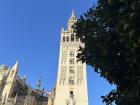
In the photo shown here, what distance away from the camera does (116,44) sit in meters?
9.70

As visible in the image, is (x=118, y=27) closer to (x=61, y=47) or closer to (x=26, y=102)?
(x=26, y=102)

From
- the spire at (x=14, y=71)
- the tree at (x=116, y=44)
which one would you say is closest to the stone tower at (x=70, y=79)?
the spire at (x=14, y=71)

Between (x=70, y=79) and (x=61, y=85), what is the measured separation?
67.6 inches

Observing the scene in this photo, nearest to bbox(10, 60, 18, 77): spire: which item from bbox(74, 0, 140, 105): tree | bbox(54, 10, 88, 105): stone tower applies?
bbox(54, 10, 88, 105): stone tower

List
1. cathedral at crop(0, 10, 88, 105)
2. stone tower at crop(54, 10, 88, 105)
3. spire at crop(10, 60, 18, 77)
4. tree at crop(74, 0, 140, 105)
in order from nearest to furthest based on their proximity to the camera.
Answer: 1. tree at crop(74, 0, 140, 105)
2. stone tower at crop(54, 10, 88, 105)
3. cathedral at crop(0, 10, 88, 105)
4. spire at crop(10, 60, 18, 77)

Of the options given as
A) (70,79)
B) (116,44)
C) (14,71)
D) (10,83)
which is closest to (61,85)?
(70,79)

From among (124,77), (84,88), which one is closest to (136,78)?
(124,77)

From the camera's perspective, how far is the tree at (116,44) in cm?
781

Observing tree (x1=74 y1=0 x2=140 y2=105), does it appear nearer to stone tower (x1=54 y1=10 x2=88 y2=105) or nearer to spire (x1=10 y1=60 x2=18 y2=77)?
stone tower (x1=54 y1=10 x2=88 y2=105)

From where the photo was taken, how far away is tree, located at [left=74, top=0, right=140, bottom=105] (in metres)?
7.81

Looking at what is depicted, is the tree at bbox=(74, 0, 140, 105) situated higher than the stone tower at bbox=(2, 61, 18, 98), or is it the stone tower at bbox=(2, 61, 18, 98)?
the stone tower at bbox=(2, 61, 18, 98)

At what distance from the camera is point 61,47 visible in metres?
41.1

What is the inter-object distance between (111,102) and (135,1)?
426 cm

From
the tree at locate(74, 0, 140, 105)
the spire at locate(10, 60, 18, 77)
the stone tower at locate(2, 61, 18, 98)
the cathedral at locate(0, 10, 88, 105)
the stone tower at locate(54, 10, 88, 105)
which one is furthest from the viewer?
the spire at locate(10, 60, 18, 77)
